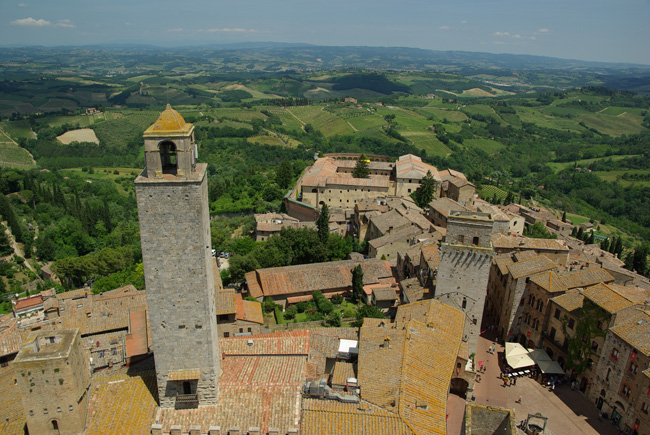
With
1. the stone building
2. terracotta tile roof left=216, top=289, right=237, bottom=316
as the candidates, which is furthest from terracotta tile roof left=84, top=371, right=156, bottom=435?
the stone building

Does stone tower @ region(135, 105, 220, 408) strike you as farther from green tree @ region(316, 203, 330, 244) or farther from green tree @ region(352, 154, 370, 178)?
green tree @ region(352, 154, 370, 178)

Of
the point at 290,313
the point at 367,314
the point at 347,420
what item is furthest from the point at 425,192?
the point at 347,420

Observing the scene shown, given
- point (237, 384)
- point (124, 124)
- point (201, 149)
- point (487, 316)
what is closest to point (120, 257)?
point (237, 384)

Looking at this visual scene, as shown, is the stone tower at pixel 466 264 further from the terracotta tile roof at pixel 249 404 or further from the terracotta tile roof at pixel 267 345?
the terracotta tile roof at pixel 249 404

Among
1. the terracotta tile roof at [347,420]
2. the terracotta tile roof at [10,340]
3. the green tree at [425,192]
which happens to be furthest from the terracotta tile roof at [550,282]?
the terracotta tile roof at [10,340]

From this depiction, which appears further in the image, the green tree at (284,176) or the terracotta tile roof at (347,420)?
the green tree at (284,176)

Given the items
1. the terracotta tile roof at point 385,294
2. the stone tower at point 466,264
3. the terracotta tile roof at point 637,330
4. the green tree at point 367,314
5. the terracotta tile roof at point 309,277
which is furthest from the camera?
the terracotta tile roof at point 309,277

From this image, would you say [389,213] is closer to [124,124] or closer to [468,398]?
[468,398]
